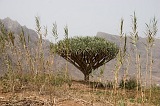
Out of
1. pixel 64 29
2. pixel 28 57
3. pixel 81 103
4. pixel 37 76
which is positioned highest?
pixel 64 29

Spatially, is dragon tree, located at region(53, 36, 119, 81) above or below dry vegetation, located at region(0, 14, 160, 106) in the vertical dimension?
above

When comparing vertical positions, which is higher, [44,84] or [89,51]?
[89,51]

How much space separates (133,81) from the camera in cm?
1446

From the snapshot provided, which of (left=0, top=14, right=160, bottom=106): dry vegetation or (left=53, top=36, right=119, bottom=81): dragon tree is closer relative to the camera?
(left=0, top=14, right=160, bottom=106): dry vegetation

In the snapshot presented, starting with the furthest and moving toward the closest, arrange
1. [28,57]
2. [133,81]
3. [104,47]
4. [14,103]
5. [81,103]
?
1. [104,47]
2. [133,81]
3. [28,57]
4. [81,103]
5. [14,103]

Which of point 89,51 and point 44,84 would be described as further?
point 89,51

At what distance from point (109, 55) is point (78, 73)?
24697 millimetres

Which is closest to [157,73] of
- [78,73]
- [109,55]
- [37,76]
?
[78,73]

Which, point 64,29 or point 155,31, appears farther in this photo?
point 64,29

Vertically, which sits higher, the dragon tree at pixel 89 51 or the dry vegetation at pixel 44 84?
the dragon tree at pixel 89 51

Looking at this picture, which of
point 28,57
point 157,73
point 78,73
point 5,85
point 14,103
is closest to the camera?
point 14,103

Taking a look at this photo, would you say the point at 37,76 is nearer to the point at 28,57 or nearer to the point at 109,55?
the point at 28,57

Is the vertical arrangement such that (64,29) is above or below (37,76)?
above

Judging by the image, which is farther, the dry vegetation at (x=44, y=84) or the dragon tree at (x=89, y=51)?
the dragon tree at (x=89, y=51)
